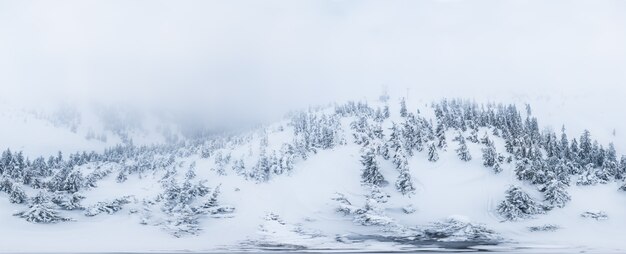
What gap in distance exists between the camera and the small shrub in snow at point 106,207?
110981 mm

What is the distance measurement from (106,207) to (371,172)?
61.9 metres

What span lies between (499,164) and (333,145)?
1785 inches

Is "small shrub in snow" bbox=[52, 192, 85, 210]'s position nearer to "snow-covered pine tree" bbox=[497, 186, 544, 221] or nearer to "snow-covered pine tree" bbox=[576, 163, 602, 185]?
"snow-covered pine tree" bbox=[497, 186, 544, 221]

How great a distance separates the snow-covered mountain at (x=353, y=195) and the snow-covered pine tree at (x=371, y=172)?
0.29 metres

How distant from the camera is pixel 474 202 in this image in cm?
11319

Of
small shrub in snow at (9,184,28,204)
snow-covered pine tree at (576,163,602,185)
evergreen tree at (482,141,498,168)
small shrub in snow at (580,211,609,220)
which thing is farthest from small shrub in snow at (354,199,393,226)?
small shrub in snow at (9,184,28,204)

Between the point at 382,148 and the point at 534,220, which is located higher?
the point at 382,148

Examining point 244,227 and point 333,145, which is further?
point 333,145

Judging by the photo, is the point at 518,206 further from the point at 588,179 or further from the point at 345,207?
the point at 345,207

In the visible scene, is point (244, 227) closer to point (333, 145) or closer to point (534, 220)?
point (333, 145)

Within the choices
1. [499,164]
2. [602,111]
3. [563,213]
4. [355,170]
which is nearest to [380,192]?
[355,170]

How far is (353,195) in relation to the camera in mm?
120562

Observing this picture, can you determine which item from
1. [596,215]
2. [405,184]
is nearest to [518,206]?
[596,215]

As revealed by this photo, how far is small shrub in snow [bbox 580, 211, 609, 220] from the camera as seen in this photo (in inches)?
4082
